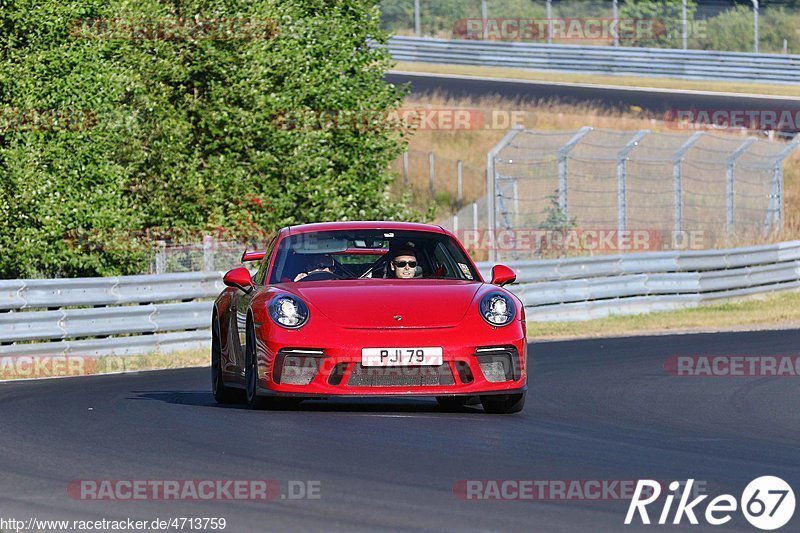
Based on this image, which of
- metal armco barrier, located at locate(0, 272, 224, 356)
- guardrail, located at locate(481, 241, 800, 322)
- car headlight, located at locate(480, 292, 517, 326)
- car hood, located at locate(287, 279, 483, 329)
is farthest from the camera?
guardrail, located at locate(481, 241, 800, 322)

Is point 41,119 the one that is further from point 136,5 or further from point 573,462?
point 573,462

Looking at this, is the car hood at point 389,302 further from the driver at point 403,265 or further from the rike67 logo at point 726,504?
the rike67 logo at point 726,504

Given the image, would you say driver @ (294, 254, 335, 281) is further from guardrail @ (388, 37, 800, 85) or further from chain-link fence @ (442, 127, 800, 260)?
guardrail @ (388, 37, 800, 85)

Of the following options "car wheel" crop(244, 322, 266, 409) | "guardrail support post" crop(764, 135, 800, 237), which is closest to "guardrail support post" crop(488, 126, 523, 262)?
"guardrail support post" crop(764, 135, 800, 237)

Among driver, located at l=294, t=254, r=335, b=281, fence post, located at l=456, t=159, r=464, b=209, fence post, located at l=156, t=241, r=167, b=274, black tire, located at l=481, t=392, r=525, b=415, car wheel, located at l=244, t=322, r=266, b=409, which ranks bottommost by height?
fence post, located at l=456, t=159, r=464, b=209

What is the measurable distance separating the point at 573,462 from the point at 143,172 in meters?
16.3

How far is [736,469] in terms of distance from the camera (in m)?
7.43

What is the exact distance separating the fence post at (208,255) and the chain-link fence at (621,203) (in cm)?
544

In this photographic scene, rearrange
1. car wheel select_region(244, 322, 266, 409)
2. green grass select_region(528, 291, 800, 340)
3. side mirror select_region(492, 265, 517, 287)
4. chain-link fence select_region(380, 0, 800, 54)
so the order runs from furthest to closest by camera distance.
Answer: chain-link fence select_region(380, 0, 800, 54)
green grass select_region(528, 291, 800, 340)
side mirror select_region(492, 265, 517, 287)
car wheel select_region(244, 322, 266, 409)

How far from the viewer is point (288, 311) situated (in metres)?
9.89

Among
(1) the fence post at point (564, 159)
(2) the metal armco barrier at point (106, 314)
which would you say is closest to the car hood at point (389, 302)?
(2) the metal armco barrier at point (106, 314)

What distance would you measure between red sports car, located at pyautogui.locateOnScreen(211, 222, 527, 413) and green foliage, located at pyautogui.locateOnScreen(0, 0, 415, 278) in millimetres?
10139

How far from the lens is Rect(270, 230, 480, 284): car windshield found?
10805mm

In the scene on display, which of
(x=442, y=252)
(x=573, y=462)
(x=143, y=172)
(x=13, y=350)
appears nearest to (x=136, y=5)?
(x=143, y=172)
